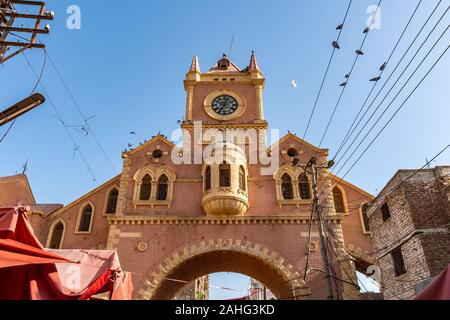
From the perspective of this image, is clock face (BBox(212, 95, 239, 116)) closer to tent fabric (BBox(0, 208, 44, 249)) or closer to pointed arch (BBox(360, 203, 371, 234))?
pointed arch (BBox(360, 203, 371, 234))

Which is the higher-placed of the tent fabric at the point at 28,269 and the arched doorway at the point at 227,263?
the arched doorway at the point at 227,263

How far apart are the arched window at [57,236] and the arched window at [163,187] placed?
6.73m

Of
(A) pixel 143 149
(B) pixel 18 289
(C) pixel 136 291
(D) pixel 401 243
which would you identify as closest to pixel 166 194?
(A) pixel 143 149

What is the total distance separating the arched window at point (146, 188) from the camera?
2253 centimetres

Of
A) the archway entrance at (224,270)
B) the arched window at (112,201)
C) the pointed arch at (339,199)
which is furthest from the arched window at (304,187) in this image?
the arched window at (112,201)

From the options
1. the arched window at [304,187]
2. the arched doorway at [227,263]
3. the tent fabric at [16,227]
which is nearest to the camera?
the tent fabric at [16,227]

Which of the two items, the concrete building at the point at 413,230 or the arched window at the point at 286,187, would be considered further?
the arched window at the point at 286,187

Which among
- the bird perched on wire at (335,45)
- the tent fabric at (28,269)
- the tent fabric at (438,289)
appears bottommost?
the tent fabric at (438,289)

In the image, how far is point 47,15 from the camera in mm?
12406

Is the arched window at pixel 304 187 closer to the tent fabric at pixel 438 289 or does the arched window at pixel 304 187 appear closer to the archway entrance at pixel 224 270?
the archway entrance at pixel 224 270

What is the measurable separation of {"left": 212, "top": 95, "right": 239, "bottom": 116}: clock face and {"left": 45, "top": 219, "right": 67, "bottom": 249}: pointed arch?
13455 mm

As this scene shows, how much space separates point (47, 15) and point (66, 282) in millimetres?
9321

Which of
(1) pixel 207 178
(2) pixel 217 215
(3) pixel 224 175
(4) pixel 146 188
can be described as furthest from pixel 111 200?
(3) pixel 224 175

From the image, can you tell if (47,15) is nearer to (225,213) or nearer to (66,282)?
(66,282)
